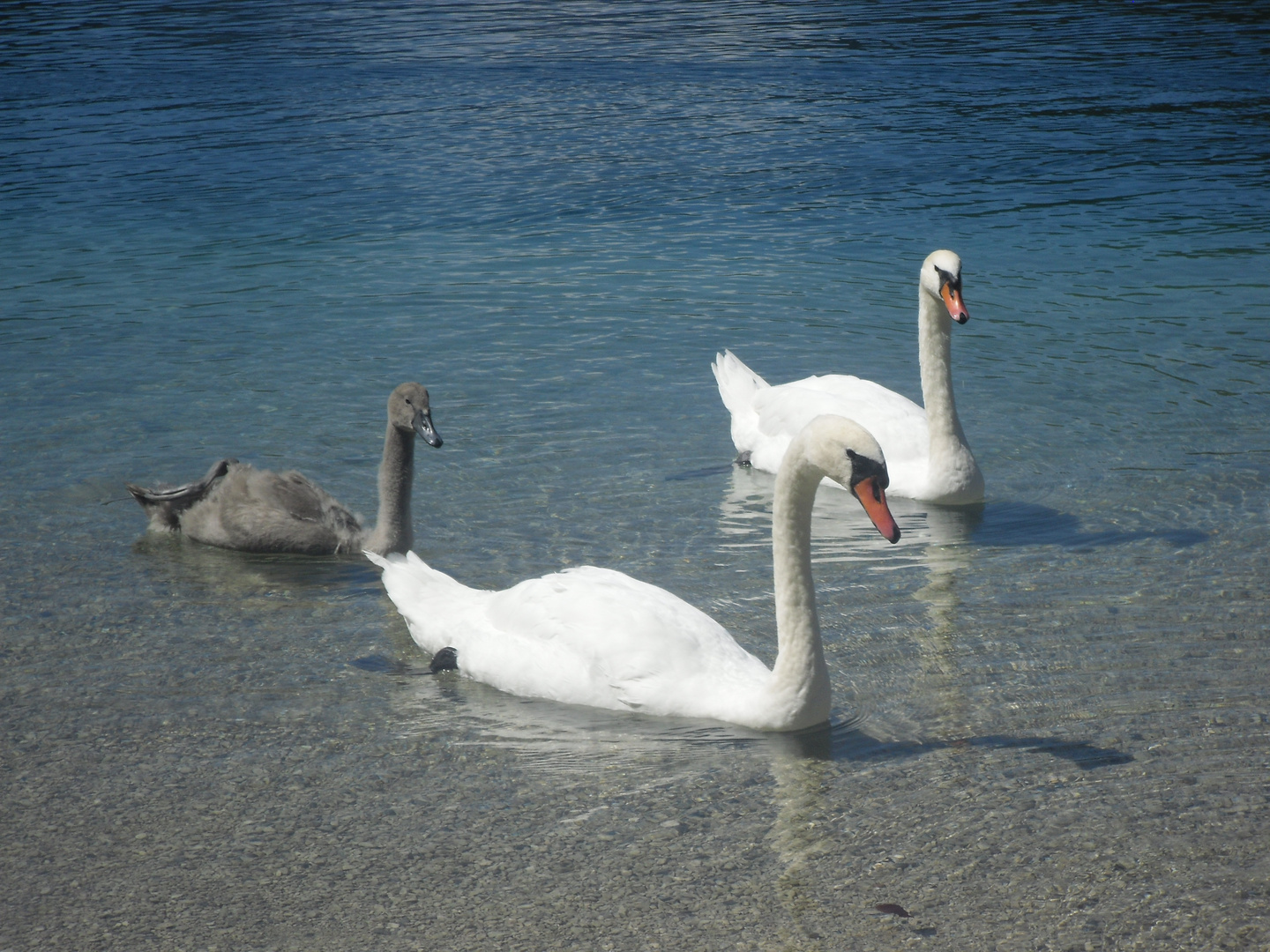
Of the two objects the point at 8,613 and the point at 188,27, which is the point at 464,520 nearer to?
the point at 8,613

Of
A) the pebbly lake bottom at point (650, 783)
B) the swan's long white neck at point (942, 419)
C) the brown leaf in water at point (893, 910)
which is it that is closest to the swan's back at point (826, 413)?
the swan's long white neck at point (942, 419)

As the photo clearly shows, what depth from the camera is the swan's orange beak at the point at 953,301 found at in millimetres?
8414

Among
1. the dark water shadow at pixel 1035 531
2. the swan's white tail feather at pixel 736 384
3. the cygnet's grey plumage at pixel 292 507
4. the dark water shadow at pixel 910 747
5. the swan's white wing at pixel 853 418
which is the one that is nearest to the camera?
the dark water shadow at pixel 910 747

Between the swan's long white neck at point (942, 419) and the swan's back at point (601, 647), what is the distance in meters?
2.92

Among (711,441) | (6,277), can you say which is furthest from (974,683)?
(6,277)

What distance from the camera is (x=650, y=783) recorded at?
Answer: 5.54 m

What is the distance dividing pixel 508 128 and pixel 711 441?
1195 centimetres

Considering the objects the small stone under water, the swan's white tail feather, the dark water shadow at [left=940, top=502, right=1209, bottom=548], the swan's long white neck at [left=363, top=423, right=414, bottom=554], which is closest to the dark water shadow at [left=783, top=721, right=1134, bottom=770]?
the small stone under water

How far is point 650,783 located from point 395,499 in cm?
278

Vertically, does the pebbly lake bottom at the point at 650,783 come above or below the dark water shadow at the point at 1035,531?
below

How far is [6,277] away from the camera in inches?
574

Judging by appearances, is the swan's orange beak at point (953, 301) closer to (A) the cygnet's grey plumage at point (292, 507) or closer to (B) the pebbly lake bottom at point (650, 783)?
(B) the pebbly lake bottom at point (650, 783)

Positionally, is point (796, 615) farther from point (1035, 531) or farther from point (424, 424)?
point (1035, 531)

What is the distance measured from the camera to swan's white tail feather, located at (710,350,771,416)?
403 inches
